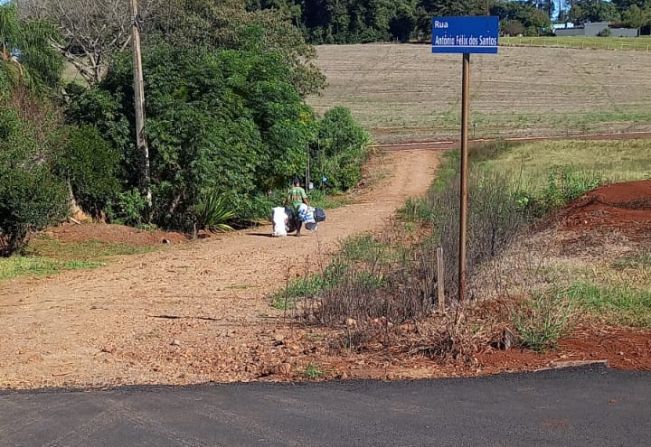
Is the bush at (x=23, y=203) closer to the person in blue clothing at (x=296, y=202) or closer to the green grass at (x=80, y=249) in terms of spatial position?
the green grass at (x=80, y=249)

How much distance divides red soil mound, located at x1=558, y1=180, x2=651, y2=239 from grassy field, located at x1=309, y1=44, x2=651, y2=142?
32.7 metres

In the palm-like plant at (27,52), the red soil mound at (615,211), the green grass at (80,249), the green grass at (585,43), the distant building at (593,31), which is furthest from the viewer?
the distant building at (593,31)

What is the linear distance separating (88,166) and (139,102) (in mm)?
1962

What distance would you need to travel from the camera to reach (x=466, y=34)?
7844mm

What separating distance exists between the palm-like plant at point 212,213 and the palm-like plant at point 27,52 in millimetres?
5348

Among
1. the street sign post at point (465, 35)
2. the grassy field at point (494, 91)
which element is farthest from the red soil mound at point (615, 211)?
the grassy field at point (494, 91)

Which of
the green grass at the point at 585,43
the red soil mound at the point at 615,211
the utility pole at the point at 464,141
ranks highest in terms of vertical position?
the utility pole at the point at 464,141

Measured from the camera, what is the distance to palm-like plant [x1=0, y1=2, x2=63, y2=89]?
2270cm

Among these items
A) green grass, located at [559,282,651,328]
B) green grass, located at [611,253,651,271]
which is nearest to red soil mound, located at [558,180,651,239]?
green grass, located at [611,253,651,271]

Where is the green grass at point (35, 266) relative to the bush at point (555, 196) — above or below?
below

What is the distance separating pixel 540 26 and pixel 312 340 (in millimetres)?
121234

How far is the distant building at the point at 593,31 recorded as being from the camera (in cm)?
12912

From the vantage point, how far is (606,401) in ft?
20.5

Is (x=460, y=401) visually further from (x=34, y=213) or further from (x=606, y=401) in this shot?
(x=34, y=213)
